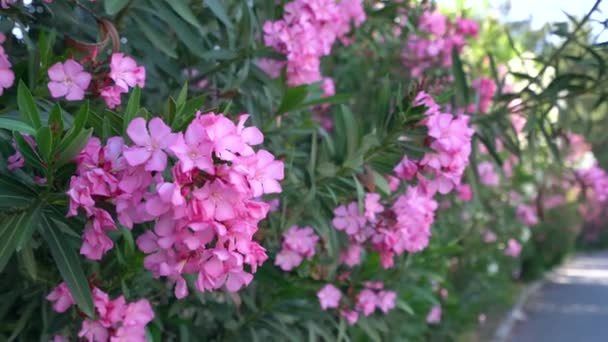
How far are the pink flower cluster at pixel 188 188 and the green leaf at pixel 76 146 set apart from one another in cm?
2

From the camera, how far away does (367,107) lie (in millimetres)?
4824

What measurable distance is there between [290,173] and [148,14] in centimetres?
71

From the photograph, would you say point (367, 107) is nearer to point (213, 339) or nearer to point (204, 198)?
point (213, 339)

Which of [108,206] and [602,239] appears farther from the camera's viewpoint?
[602,239]

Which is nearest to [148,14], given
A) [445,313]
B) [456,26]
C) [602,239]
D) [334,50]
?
[334,50]

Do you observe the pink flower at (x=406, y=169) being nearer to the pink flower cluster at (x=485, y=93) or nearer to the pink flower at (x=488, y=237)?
the pink flower cluster at (x=485, y=93)

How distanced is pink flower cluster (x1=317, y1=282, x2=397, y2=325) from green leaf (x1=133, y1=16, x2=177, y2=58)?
3.82 ft

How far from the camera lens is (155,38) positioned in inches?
98.6

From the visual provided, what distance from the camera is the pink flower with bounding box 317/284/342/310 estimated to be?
3121mm

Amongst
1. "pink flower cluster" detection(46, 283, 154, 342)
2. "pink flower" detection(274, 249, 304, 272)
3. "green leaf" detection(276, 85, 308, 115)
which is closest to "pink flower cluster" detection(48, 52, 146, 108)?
"pink flower cluster" detection(46, 283, 154, 342)

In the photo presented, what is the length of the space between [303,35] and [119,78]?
87cm

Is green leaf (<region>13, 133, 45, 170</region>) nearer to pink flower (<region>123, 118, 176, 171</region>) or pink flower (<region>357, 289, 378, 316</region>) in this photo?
pink flower (<region>123, 118, 176, 171</region>)

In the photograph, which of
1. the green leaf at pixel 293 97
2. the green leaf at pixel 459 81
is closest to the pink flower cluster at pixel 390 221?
the green leaf at pixel 293 97

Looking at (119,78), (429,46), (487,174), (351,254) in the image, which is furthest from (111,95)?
(487,174)
